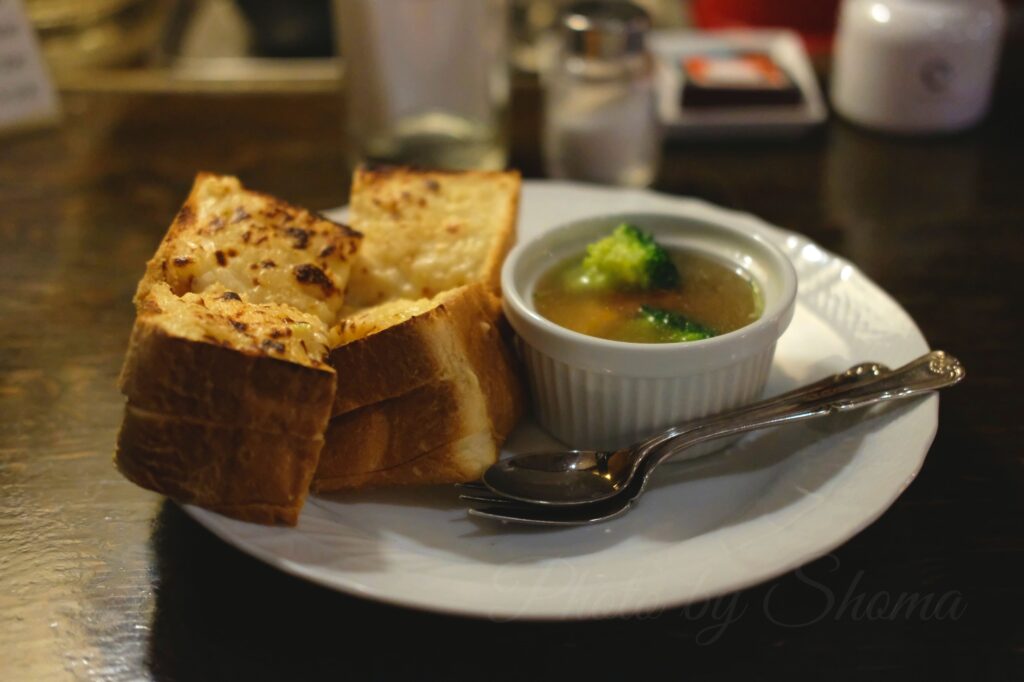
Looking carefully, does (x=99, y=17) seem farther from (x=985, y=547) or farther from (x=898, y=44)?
(x=985, y=547)

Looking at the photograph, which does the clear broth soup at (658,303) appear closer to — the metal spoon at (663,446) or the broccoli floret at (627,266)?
the broccoli floret at (627,266)

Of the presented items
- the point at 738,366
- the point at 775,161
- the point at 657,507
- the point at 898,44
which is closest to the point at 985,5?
the point at 898,44

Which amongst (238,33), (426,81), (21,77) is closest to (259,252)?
(426,81)

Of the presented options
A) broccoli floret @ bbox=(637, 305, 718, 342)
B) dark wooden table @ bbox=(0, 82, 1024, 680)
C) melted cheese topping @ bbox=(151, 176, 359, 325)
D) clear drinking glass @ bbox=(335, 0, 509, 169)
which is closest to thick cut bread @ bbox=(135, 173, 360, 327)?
melted cheese topping @ bbox=(151, 176, 359, 325)

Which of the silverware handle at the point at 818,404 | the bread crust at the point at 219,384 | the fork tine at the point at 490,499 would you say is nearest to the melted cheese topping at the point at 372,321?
the bread crust at the point at 219,384

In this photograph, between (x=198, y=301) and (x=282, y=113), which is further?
(x=282, y=113)
